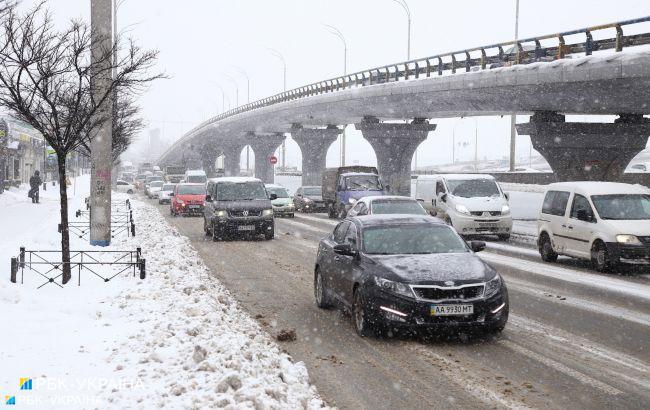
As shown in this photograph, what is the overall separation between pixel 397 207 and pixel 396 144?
30164 millimetres

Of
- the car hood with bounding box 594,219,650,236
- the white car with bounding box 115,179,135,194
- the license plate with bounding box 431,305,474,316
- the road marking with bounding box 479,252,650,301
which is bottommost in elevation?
the white car with bounding box 115,179,135,194

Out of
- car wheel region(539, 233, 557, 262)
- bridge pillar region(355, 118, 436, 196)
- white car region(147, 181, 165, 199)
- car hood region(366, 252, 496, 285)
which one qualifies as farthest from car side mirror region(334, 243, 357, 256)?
white car region(147, 181, 165, 199)

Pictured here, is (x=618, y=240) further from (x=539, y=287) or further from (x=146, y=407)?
(x=146, y=407)

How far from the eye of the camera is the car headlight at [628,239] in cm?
1458

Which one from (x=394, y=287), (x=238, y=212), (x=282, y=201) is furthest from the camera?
(x=282, y=201)

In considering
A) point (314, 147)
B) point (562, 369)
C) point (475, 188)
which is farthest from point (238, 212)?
point (314, 147)

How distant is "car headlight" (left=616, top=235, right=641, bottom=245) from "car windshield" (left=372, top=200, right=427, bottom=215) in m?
5.29

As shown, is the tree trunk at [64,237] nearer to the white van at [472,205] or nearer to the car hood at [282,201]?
the white van at [472,205]

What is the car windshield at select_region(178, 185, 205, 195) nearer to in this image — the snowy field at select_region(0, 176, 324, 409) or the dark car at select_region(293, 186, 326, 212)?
the dark car at select_region(293, 186, 326, 212)

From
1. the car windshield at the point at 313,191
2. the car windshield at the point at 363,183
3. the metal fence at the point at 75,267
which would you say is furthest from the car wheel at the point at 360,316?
the car windshield at the point at 313,191

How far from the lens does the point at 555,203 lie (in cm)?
1720

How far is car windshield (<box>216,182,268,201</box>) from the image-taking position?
23219mm

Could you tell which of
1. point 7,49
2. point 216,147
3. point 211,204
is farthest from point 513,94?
point 216,147

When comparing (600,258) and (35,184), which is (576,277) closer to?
(600,258)
